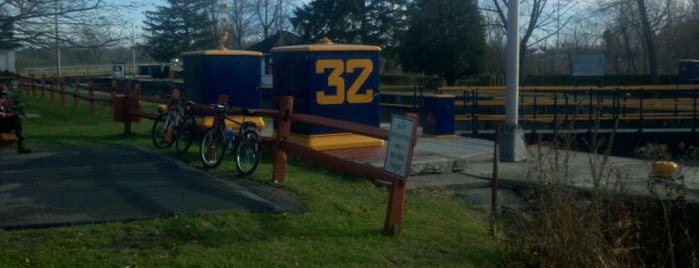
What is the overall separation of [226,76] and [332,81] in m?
3.42

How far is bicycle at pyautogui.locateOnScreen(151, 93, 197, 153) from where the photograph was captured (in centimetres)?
1348

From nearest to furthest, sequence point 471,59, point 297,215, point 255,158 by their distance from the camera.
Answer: point 297,215, point 255,158, point 471,59

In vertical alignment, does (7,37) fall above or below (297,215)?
above

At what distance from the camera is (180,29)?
105 ft

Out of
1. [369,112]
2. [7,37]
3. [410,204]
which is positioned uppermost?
[7,37]

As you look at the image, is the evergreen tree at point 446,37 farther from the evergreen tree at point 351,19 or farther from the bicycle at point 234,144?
the bicycle at point 234,144

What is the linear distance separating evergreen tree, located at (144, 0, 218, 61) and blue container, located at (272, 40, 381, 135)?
1774 centimetres

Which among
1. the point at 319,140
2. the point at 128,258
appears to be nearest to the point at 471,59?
the point at 319,140

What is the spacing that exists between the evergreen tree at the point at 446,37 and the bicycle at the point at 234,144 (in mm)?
38202

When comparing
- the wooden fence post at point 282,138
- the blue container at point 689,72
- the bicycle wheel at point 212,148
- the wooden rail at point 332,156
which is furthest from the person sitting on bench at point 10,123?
the blue container at point 689,72

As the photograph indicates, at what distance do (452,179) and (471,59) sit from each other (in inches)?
1539

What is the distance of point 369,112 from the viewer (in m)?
13.6

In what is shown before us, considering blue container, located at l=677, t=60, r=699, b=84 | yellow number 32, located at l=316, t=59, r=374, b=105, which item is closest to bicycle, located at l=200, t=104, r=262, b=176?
yellow number 32, located at l=316, t=59, r=374, b=105

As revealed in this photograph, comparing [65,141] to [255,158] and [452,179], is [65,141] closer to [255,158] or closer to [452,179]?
[255,158]
